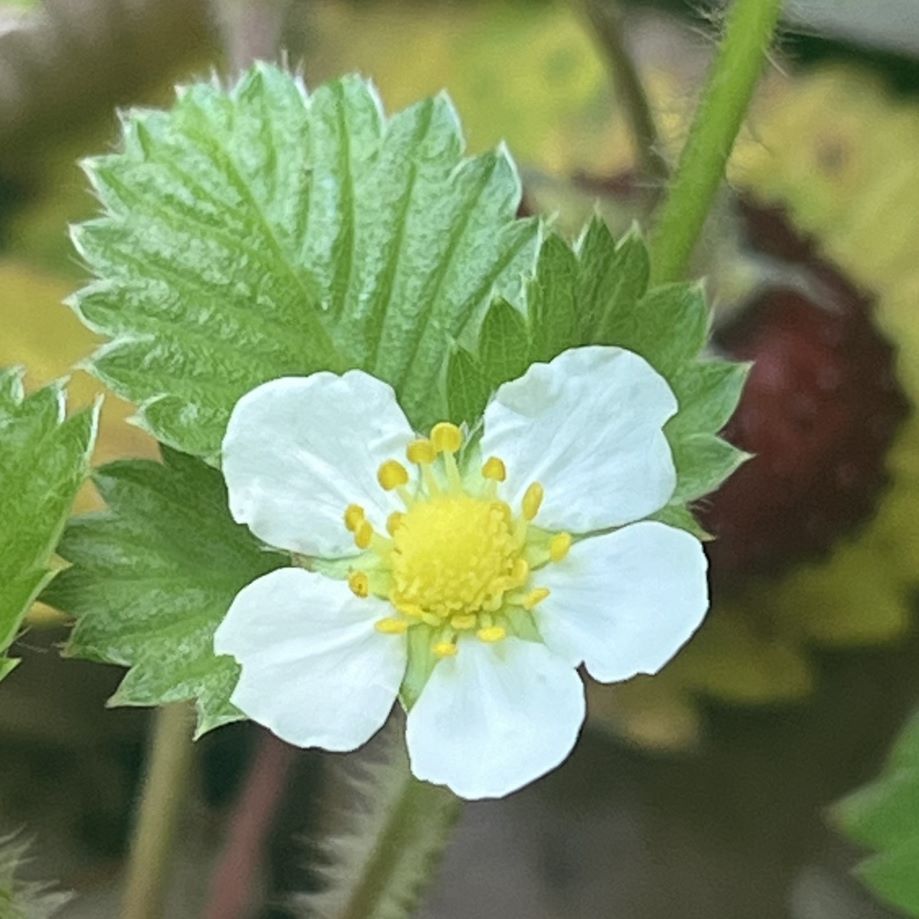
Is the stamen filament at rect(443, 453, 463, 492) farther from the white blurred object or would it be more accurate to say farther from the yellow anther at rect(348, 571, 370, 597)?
the white blurred object

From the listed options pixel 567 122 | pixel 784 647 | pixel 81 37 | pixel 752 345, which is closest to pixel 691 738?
pixel 784 647

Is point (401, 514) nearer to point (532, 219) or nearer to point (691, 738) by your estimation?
point (532, 219)

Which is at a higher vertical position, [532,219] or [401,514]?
[532,219]

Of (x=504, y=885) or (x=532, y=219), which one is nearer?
(x=532, y=219)

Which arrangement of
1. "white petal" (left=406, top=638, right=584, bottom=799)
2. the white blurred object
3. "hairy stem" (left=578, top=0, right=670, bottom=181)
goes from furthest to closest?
the white blurred object < "hairy stem" (left=578, top=0, right=670, bottom=181) < "white petal" (left=406, top=638, right=584, bottom=799)

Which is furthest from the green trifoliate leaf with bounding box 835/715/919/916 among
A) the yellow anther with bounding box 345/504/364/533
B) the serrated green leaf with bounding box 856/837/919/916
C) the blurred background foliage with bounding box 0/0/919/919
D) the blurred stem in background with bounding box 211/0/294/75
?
the blurred stem in background with bounding box 211/0/294/75

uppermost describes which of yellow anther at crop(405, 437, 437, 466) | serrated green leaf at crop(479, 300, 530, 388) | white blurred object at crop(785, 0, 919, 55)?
white blurred object at crop(785, 0, 919, 55)
